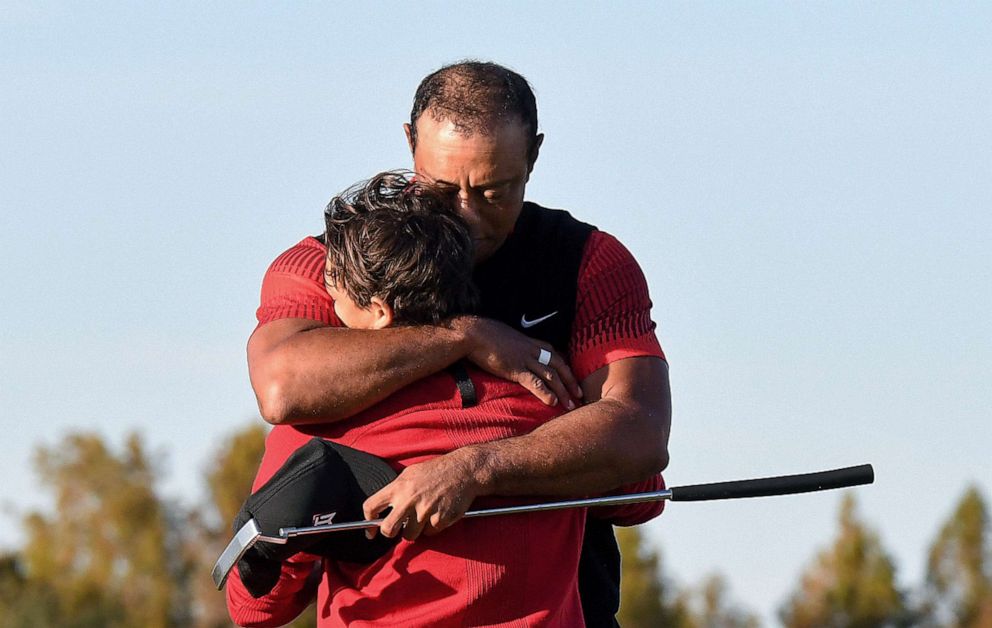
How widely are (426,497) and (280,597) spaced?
2.45 ft

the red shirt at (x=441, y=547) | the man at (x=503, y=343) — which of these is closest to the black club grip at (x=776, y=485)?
the man at (x=503, y=343)

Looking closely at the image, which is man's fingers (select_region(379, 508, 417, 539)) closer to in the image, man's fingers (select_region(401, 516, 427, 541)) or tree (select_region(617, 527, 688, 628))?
man's fingers (select_region(401, 516, 427, 541))

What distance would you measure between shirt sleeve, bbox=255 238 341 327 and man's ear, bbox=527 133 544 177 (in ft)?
2.23

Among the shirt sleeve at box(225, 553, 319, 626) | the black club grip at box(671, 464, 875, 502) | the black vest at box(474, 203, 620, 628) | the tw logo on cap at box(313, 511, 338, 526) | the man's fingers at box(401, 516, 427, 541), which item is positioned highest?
the black vest at box(474, 203, 620, 628)

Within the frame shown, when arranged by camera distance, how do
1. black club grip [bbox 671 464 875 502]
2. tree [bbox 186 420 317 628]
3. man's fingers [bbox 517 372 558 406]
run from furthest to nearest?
tree [bbox 186 420 317 628]
black club grip [bbox 671 464 875 502]
man's fingers [bbox 517 372 558 406]

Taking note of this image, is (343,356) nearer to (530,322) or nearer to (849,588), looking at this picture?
(530,322)

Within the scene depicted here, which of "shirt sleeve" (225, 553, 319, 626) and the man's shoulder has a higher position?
the man's shoulder

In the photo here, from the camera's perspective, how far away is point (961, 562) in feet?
149

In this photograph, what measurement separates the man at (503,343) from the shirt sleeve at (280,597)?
476 millimetres

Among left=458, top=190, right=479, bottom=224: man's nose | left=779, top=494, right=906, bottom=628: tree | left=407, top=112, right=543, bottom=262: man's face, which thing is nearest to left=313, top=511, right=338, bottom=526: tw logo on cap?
left=407, top=112, right=543, bottom=262: man's face

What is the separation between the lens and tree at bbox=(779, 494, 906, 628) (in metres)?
43.2

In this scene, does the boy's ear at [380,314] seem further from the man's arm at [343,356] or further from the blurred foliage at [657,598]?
the blurred foliage at [657,598]

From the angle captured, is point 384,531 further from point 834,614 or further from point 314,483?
point 834,614

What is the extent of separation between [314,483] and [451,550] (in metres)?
0.39
